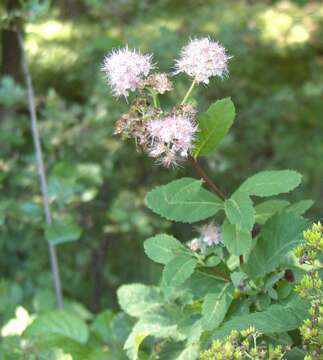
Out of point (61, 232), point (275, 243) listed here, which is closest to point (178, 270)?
point (275, 243)

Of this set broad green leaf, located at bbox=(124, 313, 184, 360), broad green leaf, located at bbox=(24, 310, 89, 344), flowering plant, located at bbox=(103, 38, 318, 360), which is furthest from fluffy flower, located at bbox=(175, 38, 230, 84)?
broad green leaf, located at bbox=(24, 310, 89, 344)

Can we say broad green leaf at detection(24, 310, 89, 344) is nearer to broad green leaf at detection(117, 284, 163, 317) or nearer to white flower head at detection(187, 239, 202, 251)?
broad green leaf at detection(117, 284, 163, 317)

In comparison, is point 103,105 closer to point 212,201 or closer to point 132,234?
point 132,234

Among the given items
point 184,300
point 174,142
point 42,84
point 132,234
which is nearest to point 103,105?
point 132,234

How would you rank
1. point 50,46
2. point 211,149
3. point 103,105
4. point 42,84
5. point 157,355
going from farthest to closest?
point 42,84, point 50,46, point 103,105, point 157,355, point 211,149

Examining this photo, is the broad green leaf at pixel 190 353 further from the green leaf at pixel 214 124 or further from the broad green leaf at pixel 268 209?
the green leaf at pixel 214 124

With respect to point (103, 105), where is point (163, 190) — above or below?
below

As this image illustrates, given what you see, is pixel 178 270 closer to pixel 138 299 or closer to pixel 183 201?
pixel 183 201
